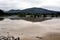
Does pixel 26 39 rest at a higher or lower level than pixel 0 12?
higher

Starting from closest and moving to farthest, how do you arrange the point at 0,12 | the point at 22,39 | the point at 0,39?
the point at 0,39
the point at 22,39
the point at 0,12

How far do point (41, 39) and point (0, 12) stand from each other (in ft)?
119

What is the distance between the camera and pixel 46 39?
10.6 metres

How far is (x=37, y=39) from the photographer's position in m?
10.3

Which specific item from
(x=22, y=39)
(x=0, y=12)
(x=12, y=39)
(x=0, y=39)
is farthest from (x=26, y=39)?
(x=0, y=12)

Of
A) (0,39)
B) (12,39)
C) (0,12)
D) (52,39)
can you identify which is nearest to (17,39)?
(12,39)

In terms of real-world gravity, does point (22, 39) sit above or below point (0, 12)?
above

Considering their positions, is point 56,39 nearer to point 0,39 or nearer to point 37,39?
point 37,39

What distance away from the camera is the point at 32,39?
10234 millimetres

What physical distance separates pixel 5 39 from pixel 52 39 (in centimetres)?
346

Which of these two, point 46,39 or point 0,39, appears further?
point 46,39

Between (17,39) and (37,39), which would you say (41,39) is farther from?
(17,39)

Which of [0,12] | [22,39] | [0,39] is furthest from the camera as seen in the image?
[0,12]

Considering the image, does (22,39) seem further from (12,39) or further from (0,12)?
(0,12)
